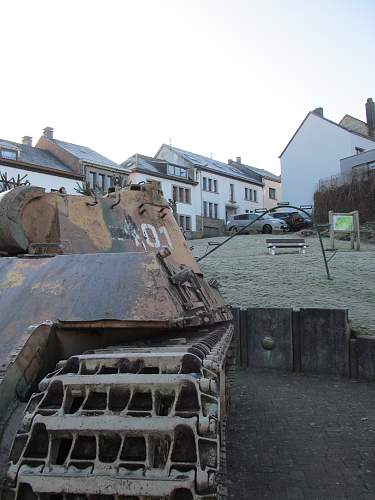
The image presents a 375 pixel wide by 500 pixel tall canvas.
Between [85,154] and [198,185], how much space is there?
499 inches

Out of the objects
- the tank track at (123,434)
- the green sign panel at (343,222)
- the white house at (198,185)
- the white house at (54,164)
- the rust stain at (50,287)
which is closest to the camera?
the tank track at (123,434)

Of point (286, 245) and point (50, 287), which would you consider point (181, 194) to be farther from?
point (50, 287)

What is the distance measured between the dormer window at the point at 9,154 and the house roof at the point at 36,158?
23 cm

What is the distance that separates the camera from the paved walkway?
4051 mm

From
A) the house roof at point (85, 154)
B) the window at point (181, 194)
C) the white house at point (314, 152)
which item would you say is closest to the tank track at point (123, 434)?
the house roof at point (85, 154)

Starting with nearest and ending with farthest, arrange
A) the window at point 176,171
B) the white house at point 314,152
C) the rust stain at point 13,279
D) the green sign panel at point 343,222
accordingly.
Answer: the rust stain at point 13,279 → the green sign panel at point 343,222 → the white house at point 314,152 → the window at point 176,171

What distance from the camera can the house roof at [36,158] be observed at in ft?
109

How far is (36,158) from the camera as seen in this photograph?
35469 millimetres

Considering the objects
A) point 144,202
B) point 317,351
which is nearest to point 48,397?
point 144,202

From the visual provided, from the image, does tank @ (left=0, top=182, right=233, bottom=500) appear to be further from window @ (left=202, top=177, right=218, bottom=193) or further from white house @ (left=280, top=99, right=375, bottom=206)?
window @ (left=202, top=177, right=218, bottom=193)

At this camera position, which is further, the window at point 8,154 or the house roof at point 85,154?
the house roof at point 85,154

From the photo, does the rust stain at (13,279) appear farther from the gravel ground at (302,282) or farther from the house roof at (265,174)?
the house roof at (265,174)

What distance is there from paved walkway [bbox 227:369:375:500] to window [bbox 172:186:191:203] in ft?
125

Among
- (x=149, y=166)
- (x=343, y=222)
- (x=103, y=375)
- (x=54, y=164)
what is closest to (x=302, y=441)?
(x=103, y=375)
